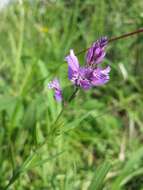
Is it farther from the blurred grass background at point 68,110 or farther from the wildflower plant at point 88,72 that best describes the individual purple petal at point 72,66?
the blurred grass background at point 68,110

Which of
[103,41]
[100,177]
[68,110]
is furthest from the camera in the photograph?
[68,110]

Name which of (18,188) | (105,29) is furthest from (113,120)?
(18,188)

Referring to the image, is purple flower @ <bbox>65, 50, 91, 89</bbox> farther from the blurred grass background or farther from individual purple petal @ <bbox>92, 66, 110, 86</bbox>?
the blurred grass background

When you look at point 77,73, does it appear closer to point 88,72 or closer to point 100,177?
point 88,72

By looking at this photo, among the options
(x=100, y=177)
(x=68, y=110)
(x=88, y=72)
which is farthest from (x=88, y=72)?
(x=68, y=110)

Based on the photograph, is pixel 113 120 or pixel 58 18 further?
pixel 58 18

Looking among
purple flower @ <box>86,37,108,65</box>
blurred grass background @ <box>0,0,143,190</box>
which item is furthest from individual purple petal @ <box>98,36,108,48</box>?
blurred grass background @ <box>0,0,143,190</box>

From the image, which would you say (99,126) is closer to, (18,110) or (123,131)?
(123,131)
